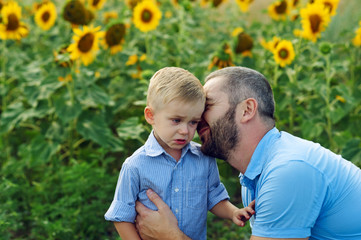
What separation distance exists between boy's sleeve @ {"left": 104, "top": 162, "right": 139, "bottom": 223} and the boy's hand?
471 mm

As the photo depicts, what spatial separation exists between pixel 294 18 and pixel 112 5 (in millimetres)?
2860

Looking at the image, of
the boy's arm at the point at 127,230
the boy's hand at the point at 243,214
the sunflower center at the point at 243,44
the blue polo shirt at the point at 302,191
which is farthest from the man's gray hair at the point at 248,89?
the sunflower center at the point at 243,44

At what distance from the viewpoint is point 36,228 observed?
133 inches

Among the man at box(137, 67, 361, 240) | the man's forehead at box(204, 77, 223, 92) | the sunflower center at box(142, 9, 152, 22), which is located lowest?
the man at box(137, 67, 361, 240)

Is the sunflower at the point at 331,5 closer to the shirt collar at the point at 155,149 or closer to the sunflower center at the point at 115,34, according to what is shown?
the sunflower center at the point at 115,34

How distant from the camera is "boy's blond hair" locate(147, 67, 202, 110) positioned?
206 centimetres

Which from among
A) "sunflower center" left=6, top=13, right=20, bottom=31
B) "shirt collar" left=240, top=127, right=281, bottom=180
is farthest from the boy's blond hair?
"sunflower center" left=6, top=13, right=20, bottom=31

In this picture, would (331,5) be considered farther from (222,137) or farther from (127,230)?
(127,230)

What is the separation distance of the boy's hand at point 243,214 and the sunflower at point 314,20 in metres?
2.04

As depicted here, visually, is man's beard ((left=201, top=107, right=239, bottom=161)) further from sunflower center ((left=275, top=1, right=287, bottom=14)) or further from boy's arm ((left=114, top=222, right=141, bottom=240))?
sunflower center ((left=275, top=1, right=287, bottom=14))

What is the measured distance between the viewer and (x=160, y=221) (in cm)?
221

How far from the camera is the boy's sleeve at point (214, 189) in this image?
2.34 metres

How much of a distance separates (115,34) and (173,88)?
2403mm

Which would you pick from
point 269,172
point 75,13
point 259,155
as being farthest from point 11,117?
point 269,172
